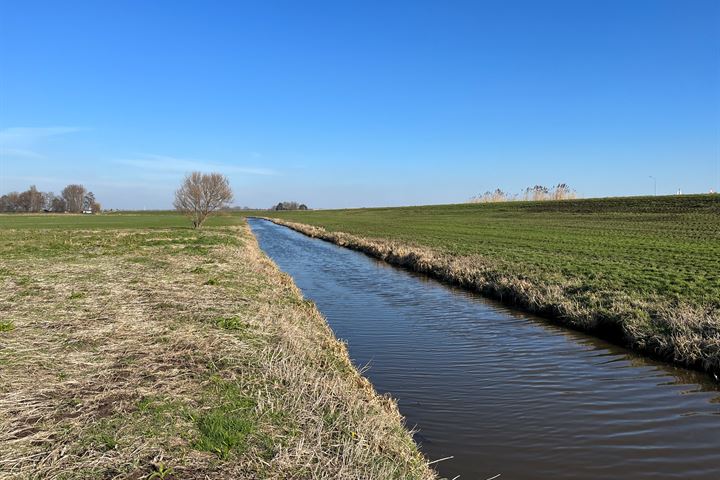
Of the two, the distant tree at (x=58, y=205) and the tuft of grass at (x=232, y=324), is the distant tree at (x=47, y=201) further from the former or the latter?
the tuft of grass at (x=232, y=324)

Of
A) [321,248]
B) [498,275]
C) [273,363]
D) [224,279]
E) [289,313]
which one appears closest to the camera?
[273,363]

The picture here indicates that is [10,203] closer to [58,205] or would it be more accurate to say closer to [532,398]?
[58,205]

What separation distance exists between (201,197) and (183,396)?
5176cm

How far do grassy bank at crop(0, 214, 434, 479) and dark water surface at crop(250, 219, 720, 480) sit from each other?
103cm

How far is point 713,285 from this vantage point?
1375 cm

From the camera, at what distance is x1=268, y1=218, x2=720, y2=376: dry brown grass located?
9461 millimetres

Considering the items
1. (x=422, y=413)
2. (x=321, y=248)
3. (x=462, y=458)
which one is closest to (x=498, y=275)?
(x=422, y=413)

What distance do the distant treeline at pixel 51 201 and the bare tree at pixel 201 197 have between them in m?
136

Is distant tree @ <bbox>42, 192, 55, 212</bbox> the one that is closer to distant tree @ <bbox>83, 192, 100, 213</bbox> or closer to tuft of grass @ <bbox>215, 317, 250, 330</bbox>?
distant tree @ <bbox>83, 192, 100, 213</bbox>

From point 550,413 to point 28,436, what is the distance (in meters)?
6.92

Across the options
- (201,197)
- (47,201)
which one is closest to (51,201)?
(47,201)

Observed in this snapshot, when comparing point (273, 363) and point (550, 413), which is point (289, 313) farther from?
point (550, 413)

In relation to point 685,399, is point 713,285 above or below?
above

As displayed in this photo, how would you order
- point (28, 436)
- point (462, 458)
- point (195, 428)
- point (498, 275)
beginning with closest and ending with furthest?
point (28, 436) → point (195, 428) → point (462, 458) → point (498, 275)
